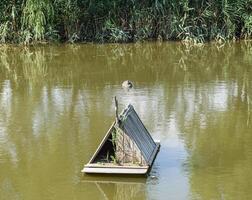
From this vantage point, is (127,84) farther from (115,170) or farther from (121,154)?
(115,170)

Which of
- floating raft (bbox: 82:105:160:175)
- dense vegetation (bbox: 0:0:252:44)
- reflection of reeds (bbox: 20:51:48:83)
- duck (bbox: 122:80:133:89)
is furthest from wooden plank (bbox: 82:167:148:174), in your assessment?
dense vegetation (bbox: 0:0:252:44)

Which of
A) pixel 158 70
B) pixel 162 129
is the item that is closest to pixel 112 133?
pixel 162 129

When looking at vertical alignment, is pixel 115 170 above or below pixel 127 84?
below

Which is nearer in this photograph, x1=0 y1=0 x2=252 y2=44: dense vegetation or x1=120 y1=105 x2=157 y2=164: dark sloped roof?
x1=120 y1=105 x2=157 y2=164: dark sloped roof

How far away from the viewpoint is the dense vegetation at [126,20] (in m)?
15.9

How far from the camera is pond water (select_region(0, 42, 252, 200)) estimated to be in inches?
251

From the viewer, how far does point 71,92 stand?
10.8m

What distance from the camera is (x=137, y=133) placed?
271 inches

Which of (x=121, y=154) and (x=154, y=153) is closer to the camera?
(x=121, y=154)

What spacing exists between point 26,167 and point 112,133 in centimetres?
120

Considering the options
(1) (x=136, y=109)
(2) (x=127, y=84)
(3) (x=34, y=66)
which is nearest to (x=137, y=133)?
(1) (x=136, y=109)

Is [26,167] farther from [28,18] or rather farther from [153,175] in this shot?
[28,18]

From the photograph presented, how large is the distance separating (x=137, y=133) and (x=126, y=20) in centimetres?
996

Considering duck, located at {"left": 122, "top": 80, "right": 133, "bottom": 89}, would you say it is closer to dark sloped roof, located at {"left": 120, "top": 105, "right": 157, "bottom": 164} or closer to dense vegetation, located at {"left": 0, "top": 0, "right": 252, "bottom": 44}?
dark sloped roof, located at {"left": 120, "top": 105, "right": 157, "bottom": 164}
